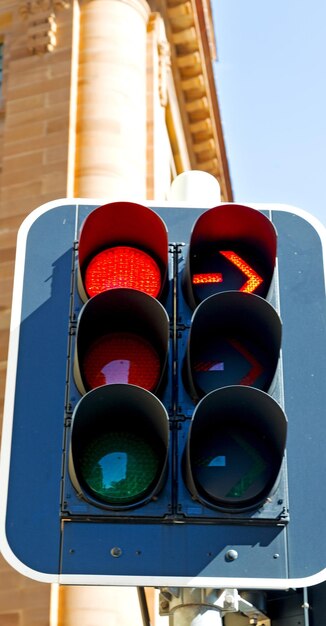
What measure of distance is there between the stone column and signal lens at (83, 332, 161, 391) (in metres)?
7.89

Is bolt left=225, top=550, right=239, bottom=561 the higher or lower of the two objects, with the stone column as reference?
lower

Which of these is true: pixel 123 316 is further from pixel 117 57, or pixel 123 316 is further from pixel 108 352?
pixel 117 57

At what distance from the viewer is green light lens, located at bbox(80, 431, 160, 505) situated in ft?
14.3

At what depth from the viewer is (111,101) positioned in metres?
13.6

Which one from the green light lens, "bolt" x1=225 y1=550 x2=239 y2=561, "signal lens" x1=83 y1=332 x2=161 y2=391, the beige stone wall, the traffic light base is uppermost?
the beige stone wall

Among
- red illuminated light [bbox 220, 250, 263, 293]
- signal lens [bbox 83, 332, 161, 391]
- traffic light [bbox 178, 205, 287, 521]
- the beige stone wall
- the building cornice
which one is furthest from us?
the building cornice

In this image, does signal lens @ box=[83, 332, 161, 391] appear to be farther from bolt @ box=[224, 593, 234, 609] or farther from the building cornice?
the building cornice

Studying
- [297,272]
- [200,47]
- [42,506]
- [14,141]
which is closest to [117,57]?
[14,141]

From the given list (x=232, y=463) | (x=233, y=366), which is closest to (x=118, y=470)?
(x=232, y=463)

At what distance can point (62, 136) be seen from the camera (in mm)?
13172

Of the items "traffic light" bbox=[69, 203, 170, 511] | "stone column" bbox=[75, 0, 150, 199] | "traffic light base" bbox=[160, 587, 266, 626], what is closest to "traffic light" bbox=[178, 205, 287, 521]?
"traffic light" bbox=[69, 203, 170, 511]

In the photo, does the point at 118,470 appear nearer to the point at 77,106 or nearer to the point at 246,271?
the point at 246,271

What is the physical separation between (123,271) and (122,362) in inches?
20.1

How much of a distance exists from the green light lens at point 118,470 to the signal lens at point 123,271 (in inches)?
32.7
